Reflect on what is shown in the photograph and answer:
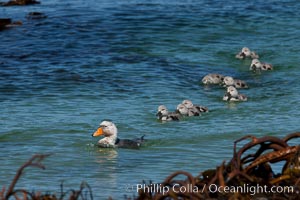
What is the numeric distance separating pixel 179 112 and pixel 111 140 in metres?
2.51

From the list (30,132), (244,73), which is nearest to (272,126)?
(30,132)

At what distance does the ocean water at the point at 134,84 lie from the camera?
1273 centimetres

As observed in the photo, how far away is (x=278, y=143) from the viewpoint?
23.4 ft

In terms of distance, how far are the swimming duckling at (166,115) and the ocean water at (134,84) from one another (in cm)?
11

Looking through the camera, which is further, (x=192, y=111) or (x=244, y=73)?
(x=244, y=73)

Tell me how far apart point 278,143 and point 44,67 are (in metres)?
14.6

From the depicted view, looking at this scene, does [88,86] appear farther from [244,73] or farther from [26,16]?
[26,16]

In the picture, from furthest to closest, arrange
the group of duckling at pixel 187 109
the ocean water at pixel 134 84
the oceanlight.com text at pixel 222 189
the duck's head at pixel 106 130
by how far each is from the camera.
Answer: the duck's head at pixel 106 130, the group of duckling at pixel 187 109, the ocean water at pixel 134 84, the oceanlight.com text at pixel 222 189

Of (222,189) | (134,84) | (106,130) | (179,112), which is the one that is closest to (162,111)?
(179,112)

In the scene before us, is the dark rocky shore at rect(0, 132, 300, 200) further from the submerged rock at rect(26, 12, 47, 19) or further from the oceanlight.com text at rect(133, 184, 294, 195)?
the submerged rock at rect(26, 12, 47, 19)

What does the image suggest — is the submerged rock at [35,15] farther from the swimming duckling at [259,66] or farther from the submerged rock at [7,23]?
the swimming duckling at [259,66]

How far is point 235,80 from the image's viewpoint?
64.2 ft

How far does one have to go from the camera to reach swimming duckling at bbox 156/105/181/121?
1579 cm

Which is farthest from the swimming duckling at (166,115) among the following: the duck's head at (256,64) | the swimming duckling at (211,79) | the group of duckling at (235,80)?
the duck's head at (256,64)
